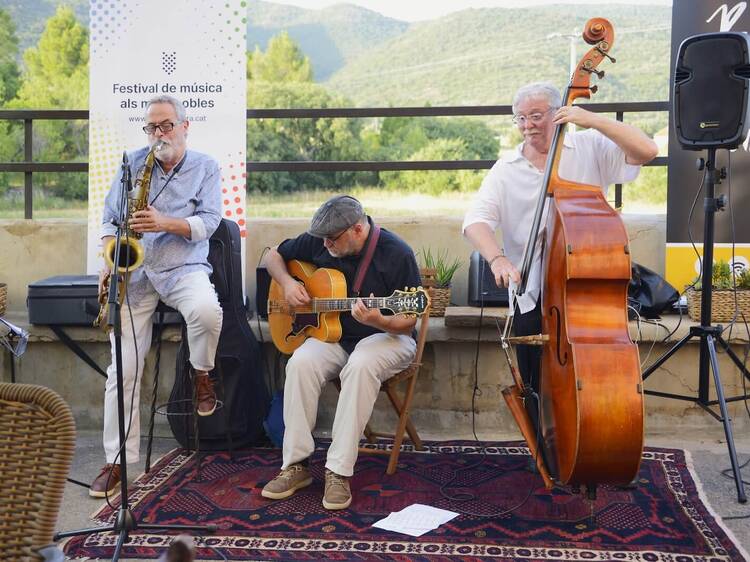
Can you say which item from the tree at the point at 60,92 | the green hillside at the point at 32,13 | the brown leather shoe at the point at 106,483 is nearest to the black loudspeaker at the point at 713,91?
the brown leather shoe at the point at 106,483

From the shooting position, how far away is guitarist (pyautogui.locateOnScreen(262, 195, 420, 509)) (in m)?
3.83

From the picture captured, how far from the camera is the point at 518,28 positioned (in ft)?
106

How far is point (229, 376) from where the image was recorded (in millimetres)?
4656

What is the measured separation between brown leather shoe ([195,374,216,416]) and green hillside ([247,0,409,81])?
3204 cm

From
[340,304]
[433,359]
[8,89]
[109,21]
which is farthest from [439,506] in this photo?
[8,89]

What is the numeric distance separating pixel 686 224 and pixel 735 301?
29.8 inches

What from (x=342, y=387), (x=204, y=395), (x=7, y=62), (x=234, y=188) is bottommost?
(x=204, y=395)

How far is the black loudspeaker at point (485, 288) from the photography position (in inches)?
202

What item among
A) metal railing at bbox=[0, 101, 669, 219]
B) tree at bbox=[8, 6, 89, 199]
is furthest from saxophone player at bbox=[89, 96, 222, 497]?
tree at bbox=[8, 6, 89, 199]

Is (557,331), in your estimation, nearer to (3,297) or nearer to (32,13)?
(3,297)

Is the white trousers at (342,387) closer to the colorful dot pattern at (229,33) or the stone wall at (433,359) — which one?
the stone wall at (433,359)

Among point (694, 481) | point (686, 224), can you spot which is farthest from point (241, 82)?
point (694, 481)

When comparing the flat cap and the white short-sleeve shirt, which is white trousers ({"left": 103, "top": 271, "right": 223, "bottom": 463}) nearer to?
the flat cap

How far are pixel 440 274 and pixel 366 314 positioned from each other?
1588mm
